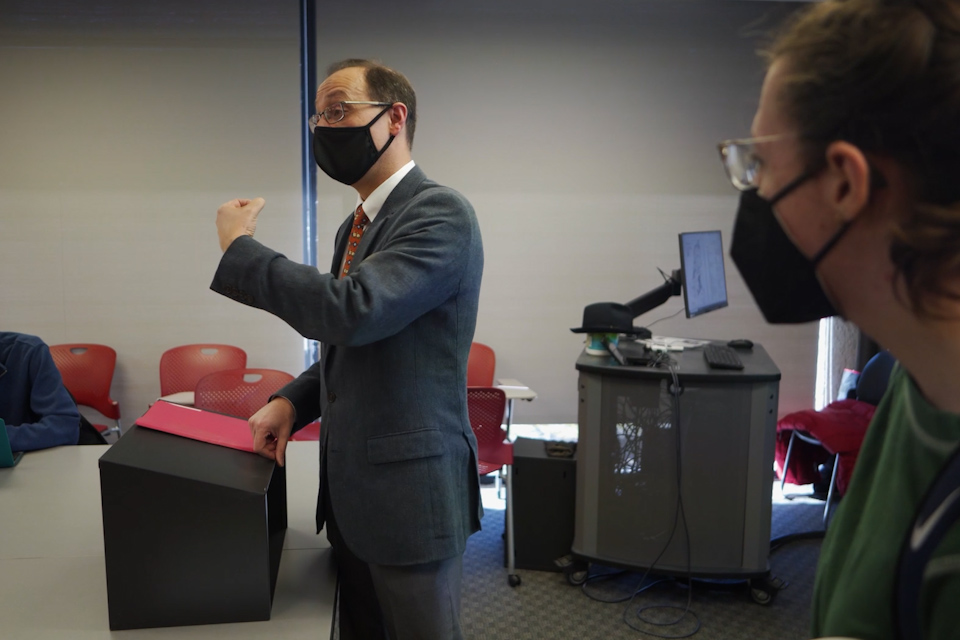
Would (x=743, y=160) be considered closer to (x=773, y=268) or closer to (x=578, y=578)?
(x=773, y=268)

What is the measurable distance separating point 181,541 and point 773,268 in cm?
98

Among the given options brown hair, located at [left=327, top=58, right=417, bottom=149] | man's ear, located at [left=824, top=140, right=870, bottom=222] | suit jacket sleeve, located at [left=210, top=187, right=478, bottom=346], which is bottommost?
suit jacket sleeve, located at [left=210, top=187, right=478, bottom=346]

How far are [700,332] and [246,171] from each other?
2.95m

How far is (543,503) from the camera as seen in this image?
3.06 meters

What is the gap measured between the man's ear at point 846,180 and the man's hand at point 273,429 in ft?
3.55

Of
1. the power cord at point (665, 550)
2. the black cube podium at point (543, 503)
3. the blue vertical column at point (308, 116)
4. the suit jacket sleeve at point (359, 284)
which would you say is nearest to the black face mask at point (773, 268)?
the suit jacket sleeve at point (359, 284)

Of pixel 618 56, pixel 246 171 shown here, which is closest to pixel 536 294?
pixel 618 56

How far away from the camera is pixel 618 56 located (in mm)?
4508

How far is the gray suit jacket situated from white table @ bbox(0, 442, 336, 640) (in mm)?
159

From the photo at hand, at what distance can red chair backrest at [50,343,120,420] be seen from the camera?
396cm

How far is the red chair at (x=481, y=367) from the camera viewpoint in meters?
4.08

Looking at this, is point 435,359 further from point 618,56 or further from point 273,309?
point 618,56

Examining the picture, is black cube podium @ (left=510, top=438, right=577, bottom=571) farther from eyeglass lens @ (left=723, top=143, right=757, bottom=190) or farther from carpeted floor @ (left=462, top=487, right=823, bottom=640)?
eyeglass lens @ (left=723, top=143, right=757, bottom=190)

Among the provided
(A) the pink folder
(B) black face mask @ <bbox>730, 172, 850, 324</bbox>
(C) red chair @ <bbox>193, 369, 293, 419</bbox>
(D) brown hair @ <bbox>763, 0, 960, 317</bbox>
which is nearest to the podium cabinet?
(C) red chair @ <bbox>193, 369, 293, 419</bbox>
